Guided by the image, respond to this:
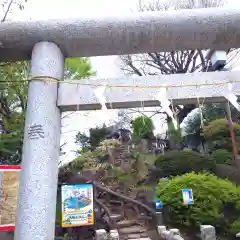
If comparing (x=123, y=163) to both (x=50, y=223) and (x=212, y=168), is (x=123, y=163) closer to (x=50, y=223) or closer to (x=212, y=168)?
(x=212, y=168)

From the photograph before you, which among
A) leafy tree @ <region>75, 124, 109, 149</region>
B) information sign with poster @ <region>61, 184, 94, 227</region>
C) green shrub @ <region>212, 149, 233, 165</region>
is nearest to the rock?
information sign with poster @ <region>61, 184, 94, 227</region>

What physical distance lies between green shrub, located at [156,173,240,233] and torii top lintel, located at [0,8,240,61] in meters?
6.79

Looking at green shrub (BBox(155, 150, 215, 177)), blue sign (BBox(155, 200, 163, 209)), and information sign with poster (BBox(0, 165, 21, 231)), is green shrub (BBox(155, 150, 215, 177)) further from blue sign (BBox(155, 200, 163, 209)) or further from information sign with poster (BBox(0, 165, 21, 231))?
information sign with poster (BBox(0, 165, 21, 231))

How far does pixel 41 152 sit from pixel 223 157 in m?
13.6

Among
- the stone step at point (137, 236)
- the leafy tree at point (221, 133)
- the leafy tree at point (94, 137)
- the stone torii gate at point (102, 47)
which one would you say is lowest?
the stone step at point (137, 236)

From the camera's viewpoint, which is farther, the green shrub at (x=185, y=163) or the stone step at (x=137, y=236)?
the green shrub at (x=185, y=163)

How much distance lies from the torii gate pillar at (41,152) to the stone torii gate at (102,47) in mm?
11

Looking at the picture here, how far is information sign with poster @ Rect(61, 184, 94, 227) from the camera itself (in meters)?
7.46

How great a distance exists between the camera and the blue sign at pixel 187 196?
8875 mm

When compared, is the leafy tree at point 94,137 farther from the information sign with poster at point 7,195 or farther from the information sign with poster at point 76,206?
the information sign with poster at point 7,195

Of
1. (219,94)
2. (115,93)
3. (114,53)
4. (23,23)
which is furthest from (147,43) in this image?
(23,23)

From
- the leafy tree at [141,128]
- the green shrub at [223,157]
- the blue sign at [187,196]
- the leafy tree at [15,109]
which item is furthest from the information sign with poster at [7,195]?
the leafy tree at [141,128]

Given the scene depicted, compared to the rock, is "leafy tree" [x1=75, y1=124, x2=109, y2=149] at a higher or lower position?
higher

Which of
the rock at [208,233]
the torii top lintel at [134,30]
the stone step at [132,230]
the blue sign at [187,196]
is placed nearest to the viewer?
the torii top lintel at [134,30]
